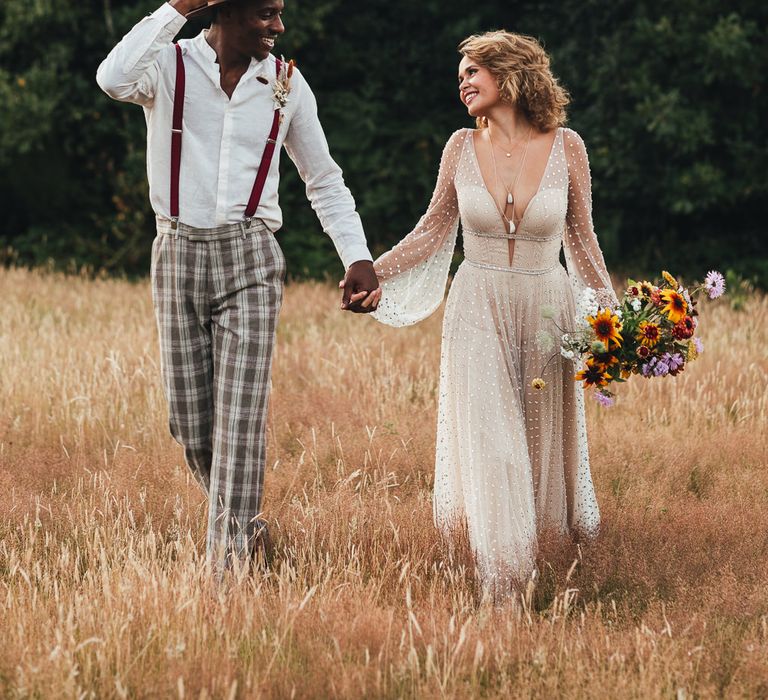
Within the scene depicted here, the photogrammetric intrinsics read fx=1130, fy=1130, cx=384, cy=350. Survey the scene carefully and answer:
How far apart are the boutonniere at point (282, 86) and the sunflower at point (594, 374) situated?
1.66m

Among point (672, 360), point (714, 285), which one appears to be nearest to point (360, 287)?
point (672, 360)

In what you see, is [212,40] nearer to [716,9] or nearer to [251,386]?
[251,386]

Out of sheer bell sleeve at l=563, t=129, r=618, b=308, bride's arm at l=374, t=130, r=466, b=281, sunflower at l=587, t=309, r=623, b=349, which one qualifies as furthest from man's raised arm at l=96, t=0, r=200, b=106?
sunflower at l=587, t=309, r=623, b=349

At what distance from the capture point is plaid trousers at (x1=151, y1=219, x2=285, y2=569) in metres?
4.59

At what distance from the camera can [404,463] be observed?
20.3 ft

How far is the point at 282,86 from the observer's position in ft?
15.4

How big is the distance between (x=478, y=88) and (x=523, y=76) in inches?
7.8

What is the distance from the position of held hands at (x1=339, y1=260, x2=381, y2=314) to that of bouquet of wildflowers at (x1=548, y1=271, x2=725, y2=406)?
89 cm

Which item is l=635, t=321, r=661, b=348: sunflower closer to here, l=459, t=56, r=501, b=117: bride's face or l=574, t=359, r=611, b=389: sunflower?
l=574, t=359, r=611, b=389: sunflower

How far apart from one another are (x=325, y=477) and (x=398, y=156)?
12.0 meters

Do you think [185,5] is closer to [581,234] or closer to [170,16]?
[170,16]

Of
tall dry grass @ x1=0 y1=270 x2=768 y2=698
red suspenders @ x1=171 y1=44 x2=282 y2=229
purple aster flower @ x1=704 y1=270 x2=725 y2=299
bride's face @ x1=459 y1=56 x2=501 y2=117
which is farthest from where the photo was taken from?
bride's face @ x1=459 y1=56 x2=501 y2=117

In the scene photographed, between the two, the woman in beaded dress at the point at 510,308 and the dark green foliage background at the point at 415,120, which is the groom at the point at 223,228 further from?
the dark green foliage background at the point at 415,120

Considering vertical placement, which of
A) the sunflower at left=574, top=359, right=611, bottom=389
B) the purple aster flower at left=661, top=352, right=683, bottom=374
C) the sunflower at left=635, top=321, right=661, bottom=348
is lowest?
the sunflower at left=574, top=359, right=611, bottom=389
